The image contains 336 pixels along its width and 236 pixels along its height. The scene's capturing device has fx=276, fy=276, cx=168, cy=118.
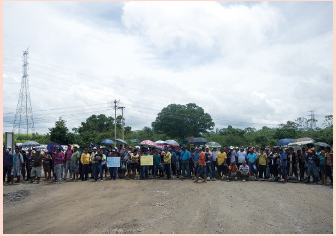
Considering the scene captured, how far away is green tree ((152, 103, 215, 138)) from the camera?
2347 inches

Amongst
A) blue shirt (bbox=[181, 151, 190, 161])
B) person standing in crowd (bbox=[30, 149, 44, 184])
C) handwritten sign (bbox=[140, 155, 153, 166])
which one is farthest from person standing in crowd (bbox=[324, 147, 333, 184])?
person standing in crowd (bbox=[30, 149, 44, 184])

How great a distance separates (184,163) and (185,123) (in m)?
43.8

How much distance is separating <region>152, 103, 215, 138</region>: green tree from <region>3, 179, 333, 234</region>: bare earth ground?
46061 millimetres

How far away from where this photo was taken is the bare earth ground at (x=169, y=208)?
7.09 metres

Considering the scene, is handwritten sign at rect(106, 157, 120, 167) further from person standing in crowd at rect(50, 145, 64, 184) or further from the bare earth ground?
person standing in crowd at rect(50, 145, 64, 184)

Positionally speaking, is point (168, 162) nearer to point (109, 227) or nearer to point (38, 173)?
point (38, 173)

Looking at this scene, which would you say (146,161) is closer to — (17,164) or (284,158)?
(17,164)

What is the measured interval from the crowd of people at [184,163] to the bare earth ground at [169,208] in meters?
1.33

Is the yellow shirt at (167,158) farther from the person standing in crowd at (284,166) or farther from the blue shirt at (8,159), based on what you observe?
the blue shirt at (8,159)

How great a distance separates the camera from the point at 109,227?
7031mm

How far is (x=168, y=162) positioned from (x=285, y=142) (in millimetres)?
13285

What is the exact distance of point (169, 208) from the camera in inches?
351

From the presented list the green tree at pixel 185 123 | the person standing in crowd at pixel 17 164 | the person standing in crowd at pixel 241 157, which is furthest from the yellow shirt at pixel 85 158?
the green tree at pixel 185 123

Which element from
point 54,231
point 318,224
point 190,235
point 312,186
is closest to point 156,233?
point 190,235
